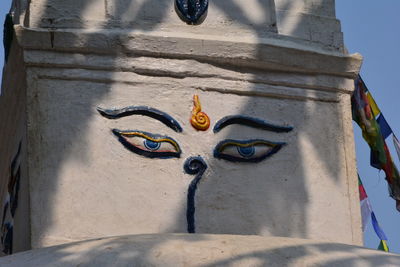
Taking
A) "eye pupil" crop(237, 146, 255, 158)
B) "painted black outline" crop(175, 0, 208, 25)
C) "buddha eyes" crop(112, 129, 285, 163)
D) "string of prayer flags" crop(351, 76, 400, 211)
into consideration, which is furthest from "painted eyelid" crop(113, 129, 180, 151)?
"string of prayer flags" crop(351, 76, 400, 211)

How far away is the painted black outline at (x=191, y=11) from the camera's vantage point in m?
9.20

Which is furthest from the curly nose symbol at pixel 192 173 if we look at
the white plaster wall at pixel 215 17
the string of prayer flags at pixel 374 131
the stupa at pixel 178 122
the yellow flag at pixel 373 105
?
the yellow flag at pixel 373 105

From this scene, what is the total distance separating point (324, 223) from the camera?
8953 millimetres

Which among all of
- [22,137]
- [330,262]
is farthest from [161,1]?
[330,262]

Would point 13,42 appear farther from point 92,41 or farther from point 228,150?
point 228,150

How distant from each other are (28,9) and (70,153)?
103 cm

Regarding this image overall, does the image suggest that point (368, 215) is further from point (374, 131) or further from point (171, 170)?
point (171, 170)

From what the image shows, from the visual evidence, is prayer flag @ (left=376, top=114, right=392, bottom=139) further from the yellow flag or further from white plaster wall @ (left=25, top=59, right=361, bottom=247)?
white plaster wall @ (left=25, top=59, right=361, bottom=247)

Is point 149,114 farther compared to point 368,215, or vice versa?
point 368,215

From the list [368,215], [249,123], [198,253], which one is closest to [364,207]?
[368,215]

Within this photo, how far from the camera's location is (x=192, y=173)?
28.7ft

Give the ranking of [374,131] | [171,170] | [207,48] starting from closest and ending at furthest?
[171,170] → [207,48] → [374,131]

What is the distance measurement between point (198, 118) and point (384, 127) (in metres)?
2.89

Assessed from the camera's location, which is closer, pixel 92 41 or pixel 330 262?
pixel 330 262
